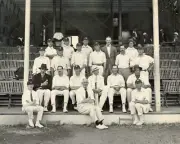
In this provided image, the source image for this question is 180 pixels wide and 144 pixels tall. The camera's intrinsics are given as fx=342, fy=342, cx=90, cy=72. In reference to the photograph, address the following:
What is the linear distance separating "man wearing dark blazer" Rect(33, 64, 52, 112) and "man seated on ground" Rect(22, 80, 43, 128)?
1.75 feet

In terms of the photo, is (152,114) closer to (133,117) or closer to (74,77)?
(133,117)

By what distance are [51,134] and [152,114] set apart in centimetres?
299

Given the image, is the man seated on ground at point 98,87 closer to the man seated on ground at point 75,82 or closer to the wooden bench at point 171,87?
the man seated on ground at point 75,82

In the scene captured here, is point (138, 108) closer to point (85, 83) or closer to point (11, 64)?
point (85, 83)

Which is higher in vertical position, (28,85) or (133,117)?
(28,85)

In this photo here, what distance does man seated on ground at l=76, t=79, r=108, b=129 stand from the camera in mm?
9250

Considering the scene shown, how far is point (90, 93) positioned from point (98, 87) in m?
0.40

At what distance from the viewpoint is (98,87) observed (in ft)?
32.9

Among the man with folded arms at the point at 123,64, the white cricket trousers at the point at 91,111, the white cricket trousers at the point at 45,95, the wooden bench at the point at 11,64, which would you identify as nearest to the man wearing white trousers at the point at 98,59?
the man with folded arms at the point at 123,64

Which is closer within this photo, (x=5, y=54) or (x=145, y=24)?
(x=5, y=54)

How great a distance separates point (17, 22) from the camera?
19.0 metres

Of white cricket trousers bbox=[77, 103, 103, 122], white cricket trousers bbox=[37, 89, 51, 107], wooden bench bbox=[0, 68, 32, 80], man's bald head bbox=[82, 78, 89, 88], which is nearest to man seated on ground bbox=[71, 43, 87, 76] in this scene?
man's bald head bbox=[82, 78, 89, 88]

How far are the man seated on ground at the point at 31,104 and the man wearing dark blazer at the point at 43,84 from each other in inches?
21.0

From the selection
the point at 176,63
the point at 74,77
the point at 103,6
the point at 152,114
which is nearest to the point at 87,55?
the point at 74,77
